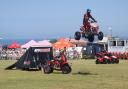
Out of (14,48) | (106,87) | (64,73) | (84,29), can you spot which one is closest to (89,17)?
(84,29)

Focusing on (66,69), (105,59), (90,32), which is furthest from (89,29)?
(105,59)

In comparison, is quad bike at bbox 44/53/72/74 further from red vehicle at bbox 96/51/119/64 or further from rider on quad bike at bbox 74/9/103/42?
red vehicle at bbox 96/51/119/64

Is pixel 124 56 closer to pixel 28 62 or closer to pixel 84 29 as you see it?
pixel 28 62

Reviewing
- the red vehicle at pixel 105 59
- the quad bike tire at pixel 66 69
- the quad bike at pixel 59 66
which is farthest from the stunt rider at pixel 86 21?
the red vehicle at pixel 105 59

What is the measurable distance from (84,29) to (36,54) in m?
7.58

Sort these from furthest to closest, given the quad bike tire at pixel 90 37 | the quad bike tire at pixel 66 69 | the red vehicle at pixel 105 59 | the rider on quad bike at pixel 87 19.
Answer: the red vehicle at pixel 105 59 → the quad bike tire at pixel 66 69 → the quad bike tire at pixel 90 37 → the rider on quad bike at pixel 87 19

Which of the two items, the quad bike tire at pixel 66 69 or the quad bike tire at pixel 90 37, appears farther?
the quad bike tire at pixel 66 69

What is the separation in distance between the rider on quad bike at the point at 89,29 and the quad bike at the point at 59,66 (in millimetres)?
2012

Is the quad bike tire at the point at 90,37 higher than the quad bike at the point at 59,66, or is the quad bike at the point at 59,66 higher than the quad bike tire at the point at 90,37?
the quad bike tire at the point at 90,37

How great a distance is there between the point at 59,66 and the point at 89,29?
3.90m

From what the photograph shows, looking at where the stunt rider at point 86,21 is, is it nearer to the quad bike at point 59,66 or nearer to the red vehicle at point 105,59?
the quad bike at point 59,66

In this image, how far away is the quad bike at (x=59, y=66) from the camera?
31109 mm

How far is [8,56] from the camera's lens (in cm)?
6297

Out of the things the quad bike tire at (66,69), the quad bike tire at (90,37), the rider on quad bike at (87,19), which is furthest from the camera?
the quad bike tire at (66,69)
